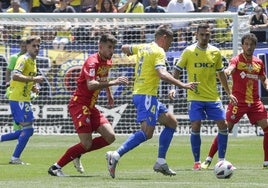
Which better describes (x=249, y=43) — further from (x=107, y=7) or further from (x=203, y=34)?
(x=107, y=7)

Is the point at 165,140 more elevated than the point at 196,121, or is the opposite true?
the point at 196,121

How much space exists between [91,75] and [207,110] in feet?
9.28

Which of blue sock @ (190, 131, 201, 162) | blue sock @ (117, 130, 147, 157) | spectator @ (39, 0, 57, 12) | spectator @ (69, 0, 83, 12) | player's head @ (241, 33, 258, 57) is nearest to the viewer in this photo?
blue sock @ (117, 130, 147, 157)

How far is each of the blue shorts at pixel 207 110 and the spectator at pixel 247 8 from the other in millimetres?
11809

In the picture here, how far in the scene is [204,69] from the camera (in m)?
16.8

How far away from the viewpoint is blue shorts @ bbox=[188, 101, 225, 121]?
1670cm

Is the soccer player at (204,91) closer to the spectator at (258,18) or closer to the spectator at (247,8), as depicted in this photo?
the spectator at (258,18)

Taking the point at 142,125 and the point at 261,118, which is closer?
the point at 142,125

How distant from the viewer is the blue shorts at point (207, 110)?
16703mm

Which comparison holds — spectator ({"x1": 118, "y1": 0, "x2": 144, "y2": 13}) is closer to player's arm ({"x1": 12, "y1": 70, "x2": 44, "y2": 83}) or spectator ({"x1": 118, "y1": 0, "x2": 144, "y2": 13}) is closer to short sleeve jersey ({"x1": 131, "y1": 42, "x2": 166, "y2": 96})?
player's arm ({"x1": 12, "y1": 70, "x2": 44, "y2": 83})

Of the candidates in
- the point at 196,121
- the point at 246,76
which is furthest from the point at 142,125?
the point at 246,76

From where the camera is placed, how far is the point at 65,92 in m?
26.0

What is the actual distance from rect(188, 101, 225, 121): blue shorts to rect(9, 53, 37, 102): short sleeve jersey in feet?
11.1

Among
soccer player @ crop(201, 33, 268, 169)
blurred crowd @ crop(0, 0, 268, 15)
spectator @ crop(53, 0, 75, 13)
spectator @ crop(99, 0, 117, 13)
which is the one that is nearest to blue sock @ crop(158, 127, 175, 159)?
soccer player @ crop(201, 33, 268, 169)
